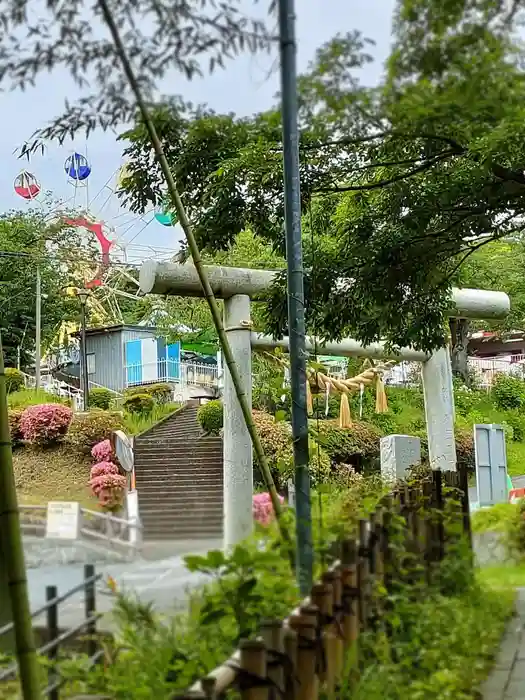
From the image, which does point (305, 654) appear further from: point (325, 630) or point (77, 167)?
point (77, 167)

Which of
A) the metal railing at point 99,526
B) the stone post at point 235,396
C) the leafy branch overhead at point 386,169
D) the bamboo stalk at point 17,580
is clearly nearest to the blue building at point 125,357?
the stone post at point 235,396

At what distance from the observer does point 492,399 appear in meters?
12.2

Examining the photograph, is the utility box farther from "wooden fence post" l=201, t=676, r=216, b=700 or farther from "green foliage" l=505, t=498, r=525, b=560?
"wooden fence post" l=201, t=676, r=216, b=700

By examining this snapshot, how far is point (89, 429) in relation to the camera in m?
1.67

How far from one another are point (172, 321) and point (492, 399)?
29.3 ft

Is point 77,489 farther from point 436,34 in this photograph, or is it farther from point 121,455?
point 436,34

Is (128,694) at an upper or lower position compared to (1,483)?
lower

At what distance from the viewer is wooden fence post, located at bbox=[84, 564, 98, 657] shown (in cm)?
96

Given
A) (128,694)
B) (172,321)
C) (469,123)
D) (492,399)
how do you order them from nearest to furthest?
(128,694), (469,123), (172,321), (492,399)

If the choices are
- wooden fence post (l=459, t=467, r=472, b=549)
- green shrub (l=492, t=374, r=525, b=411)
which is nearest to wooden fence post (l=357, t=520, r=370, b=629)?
wooden fence post (l=459, t=467, r=472, b=549)

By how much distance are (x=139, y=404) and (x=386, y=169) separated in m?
1.36

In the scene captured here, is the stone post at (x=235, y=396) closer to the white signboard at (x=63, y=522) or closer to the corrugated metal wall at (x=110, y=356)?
the corrugated metal wall at (x=110, y=356)

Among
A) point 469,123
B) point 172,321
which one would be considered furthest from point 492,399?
point 469,123

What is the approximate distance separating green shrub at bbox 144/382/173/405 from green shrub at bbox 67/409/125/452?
692 millimetres
